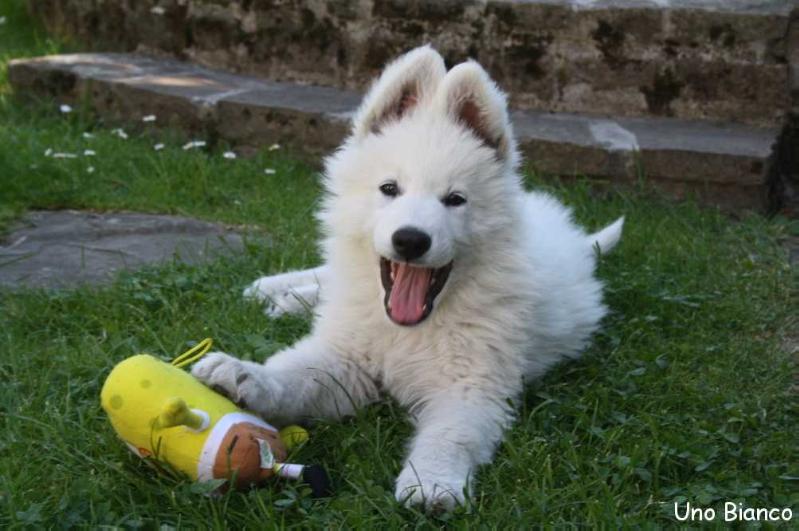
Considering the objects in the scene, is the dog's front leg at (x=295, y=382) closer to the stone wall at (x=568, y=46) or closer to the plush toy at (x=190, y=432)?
the plush toy at (x=190, y=432)

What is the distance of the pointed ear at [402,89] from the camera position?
11.4 ft

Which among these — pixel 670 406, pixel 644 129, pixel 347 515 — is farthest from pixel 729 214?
pixel 347 515

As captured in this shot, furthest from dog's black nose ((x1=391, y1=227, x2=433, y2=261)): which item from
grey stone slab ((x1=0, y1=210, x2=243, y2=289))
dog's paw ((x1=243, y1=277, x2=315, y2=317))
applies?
grey stone slab ((x1=0, y1=210, x2=243, y2=289))

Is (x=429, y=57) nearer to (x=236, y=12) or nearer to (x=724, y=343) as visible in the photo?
(x=724, y=343)

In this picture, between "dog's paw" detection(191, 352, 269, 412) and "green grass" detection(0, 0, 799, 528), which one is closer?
"green grass" detection(0, 0, 799, 528)

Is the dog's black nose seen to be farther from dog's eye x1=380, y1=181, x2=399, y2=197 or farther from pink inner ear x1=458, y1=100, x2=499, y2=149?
pink inner ear x1=458, y1=100, x2=499, y2=149

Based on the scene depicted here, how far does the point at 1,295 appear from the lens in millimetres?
4238

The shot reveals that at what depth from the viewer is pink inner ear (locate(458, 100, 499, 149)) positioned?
3482 mm

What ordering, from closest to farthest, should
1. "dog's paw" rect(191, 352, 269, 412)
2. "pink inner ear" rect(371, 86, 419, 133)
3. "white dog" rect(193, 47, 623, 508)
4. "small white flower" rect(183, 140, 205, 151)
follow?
"dog's paw" rect(191, 352, 269, 412)
"white dog" rect(193, 47, 623, 508)
"pink inner ear" rect(371, 86, 419, 133)
"small white flower" rect(183, 140, 205, 151)

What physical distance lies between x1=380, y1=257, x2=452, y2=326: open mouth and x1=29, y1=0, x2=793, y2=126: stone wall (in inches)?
123

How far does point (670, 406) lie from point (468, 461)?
78 centimetres

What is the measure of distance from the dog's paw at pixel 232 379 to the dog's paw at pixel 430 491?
19.1 inches

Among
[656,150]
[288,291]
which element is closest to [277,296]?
[288,291]

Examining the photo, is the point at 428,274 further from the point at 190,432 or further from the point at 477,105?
the point at 190,432
